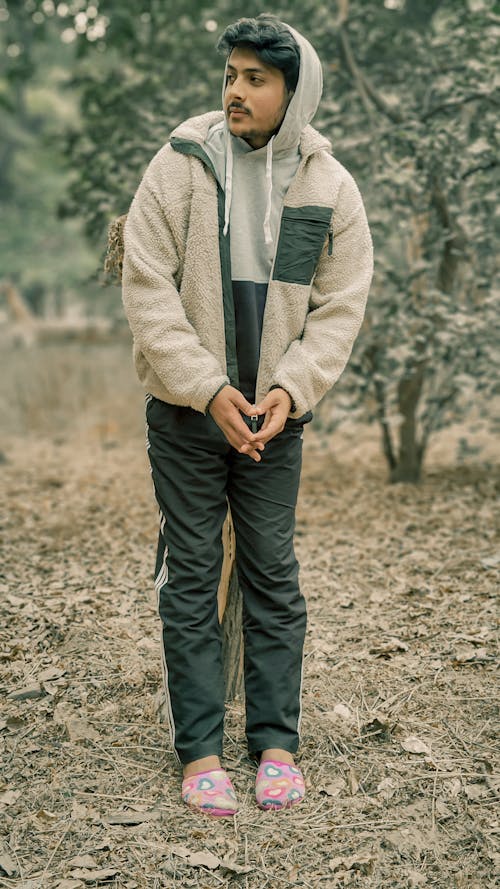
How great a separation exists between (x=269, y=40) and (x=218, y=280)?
1.84 ft

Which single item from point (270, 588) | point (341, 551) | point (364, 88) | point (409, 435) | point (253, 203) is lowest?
point (341, 551)

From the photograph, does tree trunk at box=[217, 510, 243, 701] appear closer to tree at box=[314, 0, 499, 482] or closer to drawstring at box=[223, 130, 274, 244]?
drawstring at box=[223, 130, 274, 244]

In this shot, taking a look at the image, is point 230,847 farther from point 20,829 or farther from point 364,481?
point 364,481

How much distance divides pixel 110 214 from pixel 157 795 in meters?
3.23

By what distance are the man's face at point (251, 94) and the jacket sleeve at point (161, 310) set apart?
0.23 metres

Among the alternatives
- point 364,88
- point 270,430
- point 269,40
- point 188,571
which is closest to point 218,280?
point 270,430

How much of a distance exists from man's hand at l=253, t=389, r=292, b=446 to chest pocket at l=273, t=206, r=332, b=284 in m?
0.28

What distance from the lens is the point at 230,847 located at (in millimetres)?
2178

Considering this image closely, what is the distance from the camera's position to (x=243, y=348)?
7.56 ft

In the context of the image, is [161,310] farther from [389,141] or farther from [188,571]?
[389,141]

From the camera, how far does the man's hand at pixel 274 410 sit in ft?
7.19

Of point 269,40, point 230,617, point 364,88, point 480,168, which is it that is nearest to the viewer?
point 269,40

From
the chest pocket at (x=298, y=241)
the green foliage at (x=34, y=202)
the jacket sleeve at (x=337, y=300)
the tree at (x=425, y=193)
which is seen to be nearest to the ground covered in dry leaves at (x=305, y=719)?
the tree at (x=425, y=193)

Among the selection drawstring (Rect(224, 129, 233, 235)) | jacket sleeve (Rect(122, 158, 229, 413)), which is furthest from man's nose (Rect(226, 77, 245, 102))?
jacket sleeve (Rect(122, 158, 229, 413))
